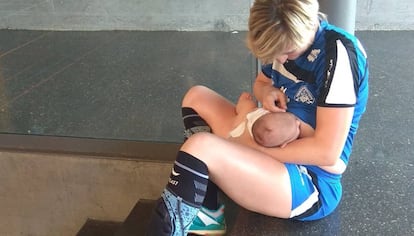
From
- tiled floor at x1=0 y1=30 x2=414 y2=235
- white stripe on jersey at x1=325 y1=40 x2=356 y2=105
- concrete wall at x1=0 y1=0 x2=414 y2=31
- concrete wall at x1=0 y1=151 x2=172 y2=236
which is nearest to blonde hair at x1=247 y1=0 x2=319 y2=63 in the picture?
white stripe on jersey at x1=325 y1=40 x2=356 y2=105

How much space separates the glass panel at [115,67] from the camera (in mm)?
2396

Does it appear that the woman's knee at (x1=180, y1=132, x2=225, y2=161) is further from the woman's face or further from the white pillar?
the white pillar

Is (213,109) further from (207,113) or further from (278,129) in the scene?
(278,129)

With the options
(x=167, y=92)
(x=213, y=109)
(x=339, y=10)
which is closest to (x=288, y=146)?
(x=213, y=109)

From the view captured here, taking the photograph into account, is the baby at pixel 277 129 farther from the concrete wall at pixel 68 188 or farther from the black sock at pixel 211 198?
the concrete wall at pixel 68 188

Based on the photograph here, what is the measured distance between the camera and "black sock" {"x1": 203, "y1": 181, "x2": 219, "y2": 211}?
152 centimetres

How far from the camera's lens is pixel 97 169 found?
Answer: 216cm

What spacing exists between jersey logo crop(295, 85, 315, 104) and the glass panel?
0.83 m

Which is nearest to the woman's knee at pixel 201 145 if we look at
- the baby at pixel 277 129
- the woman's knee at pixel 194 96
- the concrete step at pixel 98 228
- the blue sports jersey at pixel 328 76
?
the baby at pixel 277 129

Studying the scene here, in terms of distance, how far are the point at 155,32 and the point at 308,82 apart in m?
2.21

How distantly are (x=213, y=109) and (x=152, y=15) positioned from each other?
197 cm

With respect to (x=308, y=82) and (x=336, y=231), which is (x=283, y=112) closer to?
(x=308, y=82)

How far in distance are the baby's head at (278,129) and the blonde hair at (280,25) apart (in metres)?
0.20

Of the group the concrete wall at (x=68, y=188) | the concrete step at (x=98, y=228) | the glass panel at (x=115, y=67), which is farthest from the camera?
the glass panel at (x=115, y=67)
